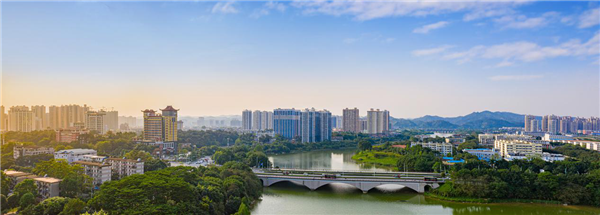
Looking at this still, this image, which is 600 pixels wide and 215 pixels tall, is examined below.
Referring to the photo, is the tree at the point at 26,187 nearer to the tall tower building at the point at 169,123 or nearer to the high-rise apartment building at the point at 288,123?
the tall tower building at the point at 169,123

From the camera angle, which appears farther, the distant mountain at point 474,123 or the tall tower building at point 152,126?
the distant mountain at point 474,123

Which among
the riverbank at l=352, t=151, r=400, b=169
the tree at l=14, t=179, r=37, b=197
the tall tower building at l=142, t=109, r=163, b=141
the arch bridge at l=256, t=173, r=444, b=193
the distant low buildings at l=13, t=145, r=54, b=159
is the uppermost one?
the tall tower building at l=142, t=109, r=163, b=141

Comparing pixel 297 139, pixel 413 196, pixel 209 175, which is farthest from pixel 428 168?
pixel 297 139

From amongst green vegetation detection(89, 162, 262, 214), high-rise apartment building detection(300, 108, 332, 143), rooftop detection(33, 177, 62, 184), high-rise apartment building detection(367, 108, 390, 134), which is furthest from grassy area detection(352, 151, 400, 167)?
high-rise apartment building detection(367, 108, 390, 134)

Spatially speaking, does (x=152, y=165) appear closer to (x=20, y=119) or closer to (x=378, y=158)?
(x=378, y=158)

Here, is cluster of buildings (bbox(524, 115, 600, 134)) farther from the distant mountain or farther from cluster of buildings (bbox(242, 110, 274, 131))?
cluster of buildings (bbox(242, 110, 274, 131))

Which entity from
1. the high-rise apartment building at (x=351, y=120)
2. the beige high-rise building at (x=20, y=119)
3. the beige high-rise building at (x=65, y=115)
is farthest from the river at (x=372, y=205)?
the high-rise apartment building at (x=351, y=120)

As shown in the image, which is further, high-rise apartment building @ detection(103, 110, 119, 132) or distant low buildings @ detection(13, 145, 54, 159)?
high-rise apartment building @ detection(103, 110, 119, 132)
